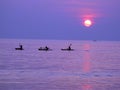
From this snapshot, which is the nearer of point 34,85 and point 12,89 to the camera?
point 12,89

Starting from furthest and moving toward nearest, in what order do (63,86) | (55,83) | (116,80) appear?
(116,80) → (55,83) → (63,86)

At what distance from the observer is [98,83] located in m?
27.9

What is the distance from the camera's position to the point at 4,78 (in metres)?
30.3

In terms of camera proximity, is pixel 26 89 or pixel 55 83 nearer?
Answer: pixel 26 89

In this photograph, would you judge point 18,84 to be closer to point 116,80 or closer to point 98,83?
point 98,83

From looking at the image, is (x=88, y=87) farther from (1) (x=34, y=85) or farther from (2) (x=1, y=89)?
(2) (x=1, y=89)

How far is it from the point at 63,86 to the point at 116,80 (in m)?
5.77

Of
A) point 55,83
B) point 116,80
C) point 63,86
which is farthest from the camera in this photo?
point 116,80

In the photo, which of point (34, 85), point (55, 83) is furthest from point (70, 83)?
point (34, 85)

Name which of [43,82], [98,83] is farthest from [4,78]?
[98,83]

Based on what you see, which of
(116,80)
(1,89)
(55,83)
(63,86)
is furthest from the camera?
(116,80)

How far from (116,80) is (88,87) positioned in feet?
16.2

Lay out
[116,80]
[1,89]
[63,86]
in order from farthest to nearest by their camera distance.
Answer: [116,80] → [63,86] → [1,89]

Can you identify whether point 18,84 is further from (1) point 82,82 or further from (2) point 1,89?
(1) point 82,82
